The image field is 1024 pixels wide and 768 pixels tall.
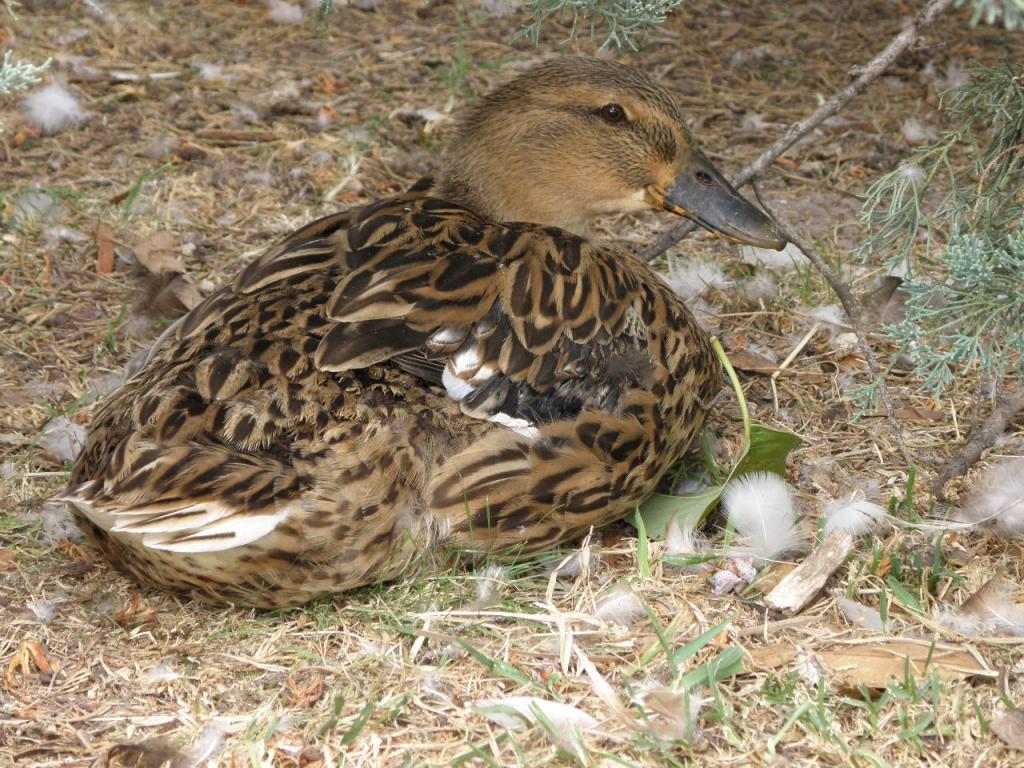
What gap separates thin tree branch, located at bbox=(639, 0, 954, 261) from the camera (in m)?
3.46

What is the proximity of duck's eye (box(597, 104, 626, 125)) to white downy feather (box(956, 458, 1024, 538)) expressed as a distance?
55.1 inches

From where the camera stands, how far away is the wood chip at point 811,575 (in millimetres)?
2934

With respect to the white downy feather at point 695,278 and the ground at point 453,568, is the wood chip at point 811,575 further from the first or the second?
the white downy feather at point 695,278

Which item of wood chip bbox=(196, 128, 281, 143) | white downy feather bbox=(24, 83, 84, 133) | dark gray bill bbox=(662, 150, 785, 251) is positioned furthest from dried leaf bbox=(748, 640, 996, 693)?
white downy feather bbox=(24, 83, 84, 133)

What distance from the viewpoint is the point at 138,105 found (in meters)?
5.32

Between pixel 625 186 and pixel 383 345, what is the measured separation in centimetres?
111

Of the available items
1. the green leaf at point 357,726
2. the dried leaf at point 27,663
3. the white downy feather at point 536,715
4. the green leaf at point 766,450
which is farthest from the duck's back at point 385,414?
the white downy feather at point 536,715

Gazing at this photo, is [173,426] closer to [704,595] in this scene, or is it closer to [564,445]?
[564,445]

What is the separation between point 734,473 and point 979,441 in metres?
0.69

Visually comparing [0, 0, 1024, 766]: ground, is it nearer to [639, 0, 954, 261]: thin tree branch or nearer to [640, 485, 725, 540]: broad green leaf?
[640, 485, 725, 540]: broad green leaf

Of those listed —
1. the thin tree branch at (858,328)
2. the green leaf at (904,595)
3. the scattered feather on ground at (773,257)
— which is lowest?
the scattered feather on ground at (773,257)

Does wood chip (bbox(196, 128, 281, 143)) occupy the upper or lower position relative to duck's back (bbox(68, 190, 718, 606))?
lower

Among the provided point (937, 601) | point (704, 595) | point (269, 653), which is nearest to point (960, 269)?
point (937, 601)

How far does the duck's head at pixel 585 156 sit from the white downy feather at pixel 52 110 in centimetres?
211
